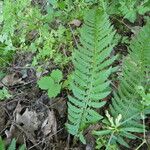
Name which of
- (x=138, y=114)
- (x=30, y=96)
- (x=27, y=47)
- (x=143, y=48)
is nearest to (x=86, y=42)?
(x=143, y=48)

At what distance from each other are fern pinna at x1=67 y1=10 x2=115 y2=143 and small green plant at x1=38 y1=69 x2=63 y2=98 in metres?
0.24

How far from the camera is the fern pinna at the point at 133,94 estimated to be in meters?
2.22

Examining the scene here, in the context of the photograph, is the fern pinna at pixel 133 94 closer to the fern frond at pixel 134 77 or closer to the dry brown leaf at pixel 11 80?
the fern frond at pixel 134 77

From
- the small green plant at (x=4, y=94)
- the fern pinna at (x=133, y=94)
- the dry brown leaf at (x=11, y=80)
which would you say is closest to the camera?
the fern pinna at (x=133, y=94)

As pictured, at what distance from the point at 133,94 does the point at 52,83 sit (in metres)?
0.66

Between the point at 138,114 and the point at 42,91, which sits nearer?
the point at 138,114

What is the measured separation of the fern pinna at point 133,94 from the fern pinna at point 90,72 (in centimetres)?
10

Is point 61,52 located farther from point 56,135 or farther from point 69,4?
point 56,135

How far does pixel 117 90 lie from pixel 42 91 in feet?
1.96

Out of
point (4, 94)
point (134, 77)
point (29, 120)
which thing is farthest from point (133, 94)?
A: point (4, 94)

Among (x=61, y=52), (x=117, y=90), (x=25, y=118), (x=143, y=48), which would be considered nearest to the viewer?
(x=143, y=48)

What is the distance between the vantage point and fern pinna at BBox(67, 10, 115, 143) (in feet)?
7.57

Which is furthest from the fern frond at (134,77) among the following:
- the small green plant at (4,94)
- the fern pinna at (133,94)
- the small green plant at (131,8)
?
the small green plant at (4,94)

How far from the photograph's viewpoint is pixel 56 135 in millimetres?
2539
